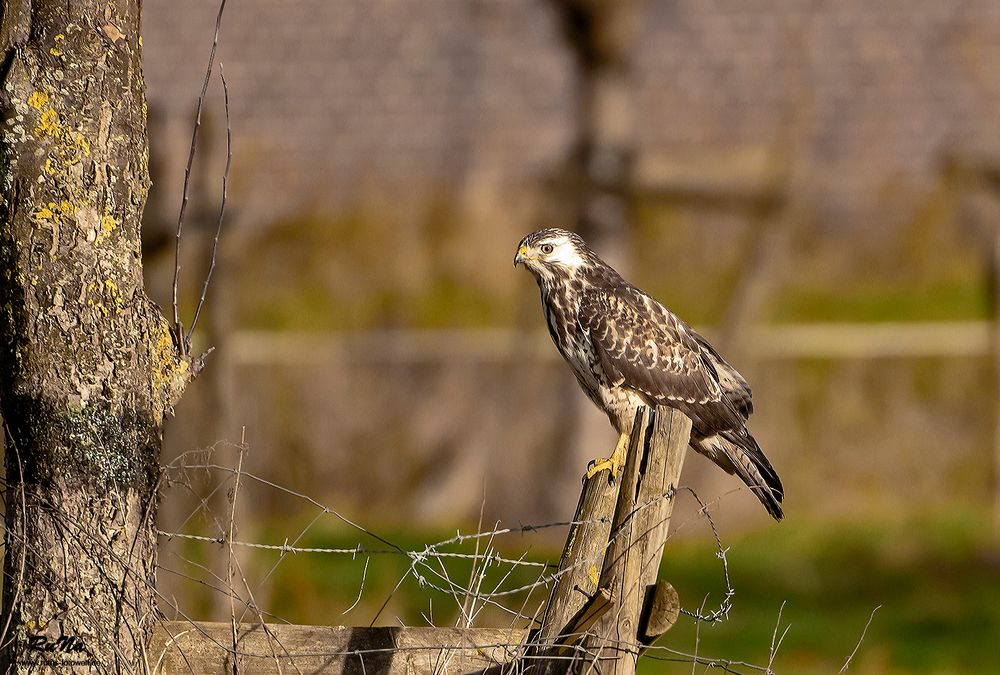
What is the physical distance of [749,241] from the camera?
1172 cm

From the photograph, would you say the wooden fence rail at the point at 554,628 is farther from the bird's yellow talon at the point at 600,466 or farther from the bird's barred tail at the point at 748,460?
the bird's barred tail at the point at 748,460

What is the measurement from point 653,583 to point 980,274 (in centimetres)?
977

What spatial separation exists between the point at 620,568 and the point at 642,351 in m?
1.90

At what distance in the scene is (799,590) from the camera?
9320 millimetres

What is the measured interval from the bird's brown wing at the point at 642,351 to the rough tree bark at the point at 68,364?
207cm

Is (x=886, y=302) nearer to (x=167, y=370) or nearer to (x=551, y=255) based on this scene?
(x=551, y=255)

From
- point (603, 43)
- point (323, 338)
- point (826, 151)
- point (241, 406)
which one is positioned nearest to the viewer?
point (603, 43)

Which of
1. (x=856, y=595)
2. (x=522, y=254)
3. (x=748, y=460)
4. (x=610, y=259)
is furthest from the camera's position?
(x=610, y=259)

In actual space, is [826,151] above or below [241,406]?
above

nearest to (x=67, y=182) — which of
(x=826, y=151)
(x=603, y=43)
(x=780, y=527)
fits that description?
(x=603, y=43)

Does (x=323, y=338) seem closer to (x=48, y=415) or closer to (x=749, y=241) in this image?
(x=749, y=241)

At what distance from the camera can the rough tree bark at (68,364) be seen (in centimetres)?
308
